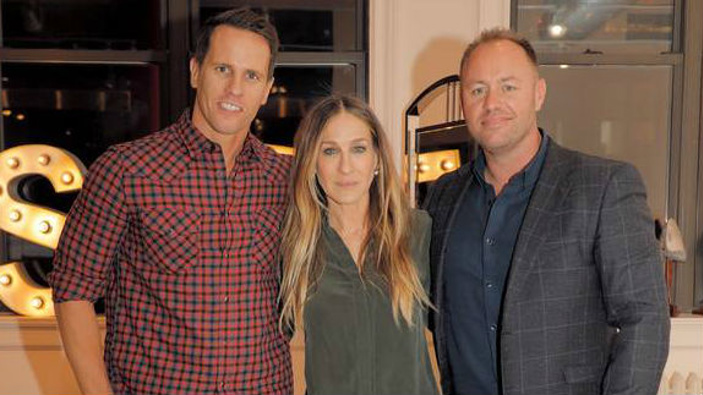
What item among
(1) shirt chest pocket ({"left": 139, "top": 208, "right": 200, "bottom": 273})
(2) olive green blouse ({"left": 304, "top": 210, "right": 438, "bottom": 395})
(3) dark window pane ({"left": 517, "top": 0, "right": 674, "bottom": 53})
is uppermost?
(3) dark window pane ({"left": 517, "top": 0, "right": 674, "bottom": 53})

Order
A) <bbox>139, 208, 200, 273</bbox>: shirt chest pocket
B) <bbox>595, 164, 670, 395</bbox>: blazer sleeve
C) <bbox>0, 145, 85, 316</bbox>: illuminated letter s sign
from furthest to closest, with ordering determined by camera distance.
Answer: <bbox>0, 145, 85, 316</bbox>: illuminated letter s sign < <bbox>139, 208, 200, 273</bbox>: shirt chest pocket < <bbox>595, 164, 670, 395</bbox>: blazer sleeve

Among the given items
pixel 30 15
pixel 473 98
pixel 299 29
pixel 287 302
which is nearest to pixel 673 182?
pixel 299 29

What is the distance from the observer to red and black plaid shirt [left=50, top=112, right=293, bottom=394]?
6.30 ft

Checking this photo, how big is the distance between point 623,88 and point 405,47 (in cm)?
120

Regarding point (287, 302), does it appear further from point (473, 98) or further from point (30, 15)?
point (30, 15)

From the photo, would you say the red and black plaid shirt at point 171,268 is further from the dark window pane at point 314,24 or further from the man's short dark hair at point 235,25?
the dark window pane at point 314,24

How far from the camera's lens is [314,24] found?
3844 mm

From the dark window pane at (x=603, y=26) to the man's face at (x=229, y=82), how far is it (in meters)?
2.22

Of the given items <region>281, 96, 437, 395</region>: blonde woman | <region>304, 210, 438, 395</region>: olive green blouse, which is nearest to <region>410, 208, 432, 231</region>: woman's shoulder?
<region>281, 96, 437, 395</region>: blonde woman

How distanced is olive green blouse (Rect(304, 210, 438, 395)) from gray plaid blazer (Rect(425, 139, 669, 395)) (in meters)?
0.25

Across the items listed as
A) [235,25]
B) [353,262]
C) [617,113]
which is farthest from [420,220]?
[617,113]

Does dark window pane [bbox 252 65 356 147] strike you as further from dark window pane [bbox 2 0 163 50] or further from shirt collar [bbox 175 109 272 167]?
shirt collar [bbox 175 109 272 167]

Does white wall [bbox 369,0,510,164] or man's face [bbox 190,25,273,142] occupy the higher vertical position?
white wall [bbox 369,0,510,164]

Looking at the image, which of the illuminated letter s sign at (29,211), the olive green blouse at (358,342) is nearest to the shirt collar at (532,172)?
the olive green blouse at (358,342)
